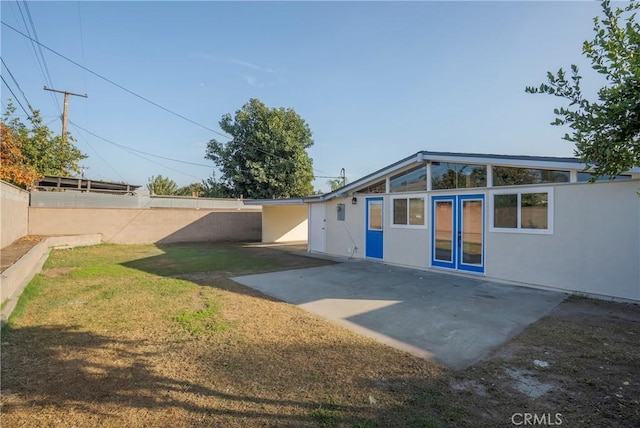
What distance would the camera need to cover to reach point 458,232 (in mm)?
8867

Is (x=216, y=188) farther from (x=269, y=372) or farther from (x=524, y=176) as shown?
(x=269, y=372)

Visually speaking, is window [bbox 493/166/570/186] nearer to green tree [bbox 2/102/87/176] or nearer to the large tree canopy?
the large tree canopy

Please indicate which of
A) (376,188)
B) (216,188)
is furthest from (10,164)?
(376,188)

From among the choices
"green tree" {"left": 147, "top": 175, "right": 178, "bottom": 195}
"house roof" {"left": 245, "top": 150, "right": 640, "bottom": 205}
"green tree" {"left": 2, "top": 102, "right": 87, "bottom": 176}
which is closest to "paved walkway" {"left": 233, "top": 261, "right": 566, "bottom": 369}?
"house roof" {"left": 245, "top": 150, "right": 640, "bottom": 205}

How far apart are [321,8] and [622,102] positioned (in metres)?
10.5

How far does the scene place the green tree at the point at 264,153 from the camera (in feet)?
73.2

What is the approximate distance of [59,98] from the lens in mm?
18359

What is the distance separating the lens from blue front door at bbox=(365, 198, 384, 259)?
36.3 ft

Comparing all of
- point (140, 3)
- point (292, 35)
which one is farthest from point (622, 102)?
point (140, 3)

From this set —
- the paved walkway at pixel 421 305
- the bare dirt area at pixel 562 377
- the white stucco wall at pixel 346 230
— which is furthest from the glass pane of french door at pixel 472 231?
the white stucco wall at pixel 346 230

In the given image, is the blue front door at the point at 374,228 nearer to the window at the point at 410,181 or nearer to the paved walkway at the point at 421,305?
the window at the point at 410,181

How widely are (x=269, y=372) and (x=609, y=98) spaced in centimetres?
365

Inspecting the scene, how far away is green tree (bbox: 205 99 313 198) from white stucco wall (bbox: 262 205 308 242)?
3888 millimetres

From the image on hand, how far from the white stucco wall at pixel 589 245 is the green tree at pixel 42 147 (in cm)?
2060
